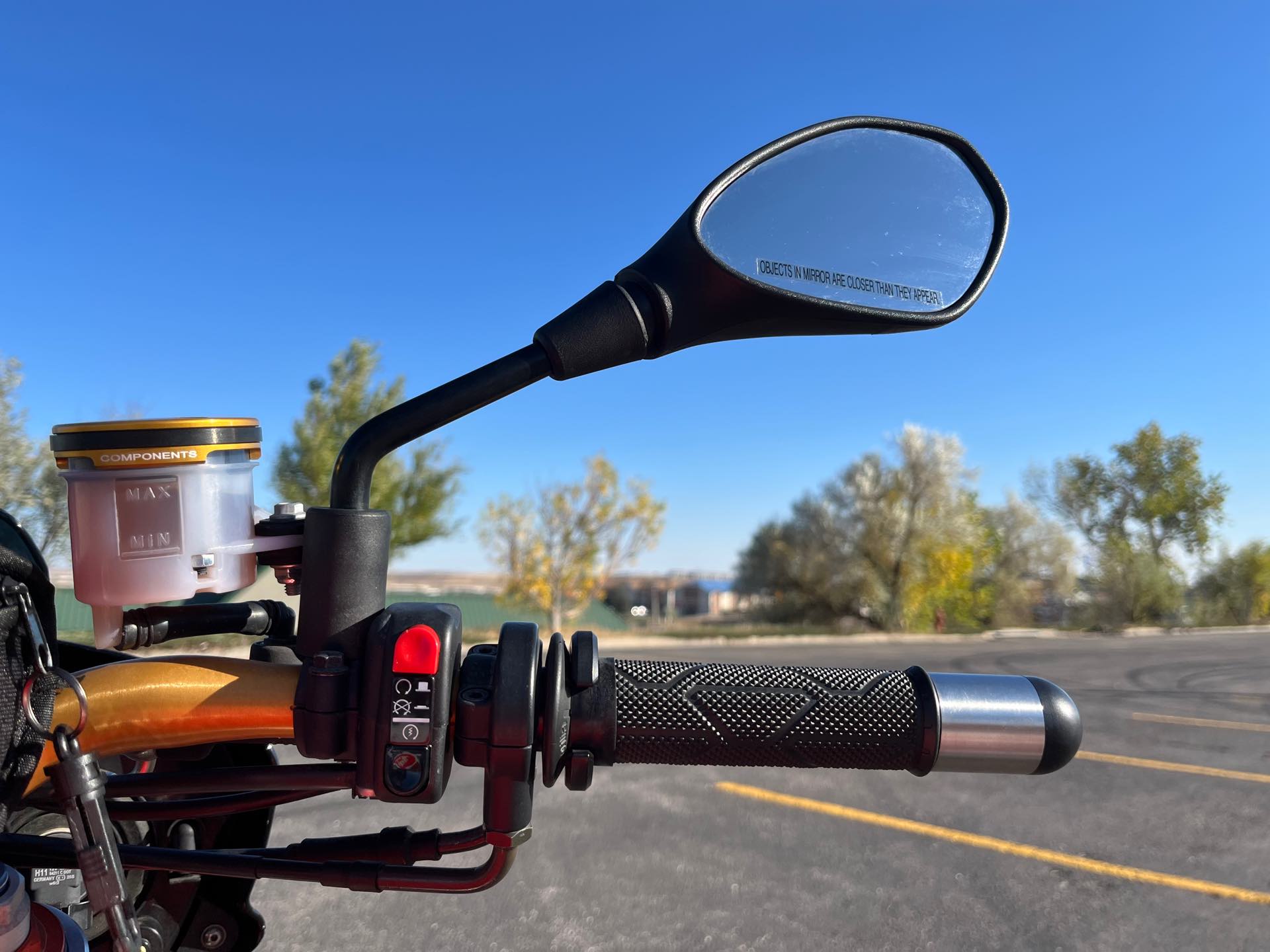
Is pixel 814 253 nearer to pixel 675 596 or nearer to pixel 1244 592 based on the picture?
pixel 1244 592

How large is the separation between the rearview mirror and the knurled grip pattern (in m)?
0.41

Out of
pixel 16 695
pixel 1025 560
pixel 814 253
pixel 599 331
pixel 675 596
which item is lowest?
pixel 675 596

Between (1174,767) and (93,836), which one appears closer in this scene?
(93,836)

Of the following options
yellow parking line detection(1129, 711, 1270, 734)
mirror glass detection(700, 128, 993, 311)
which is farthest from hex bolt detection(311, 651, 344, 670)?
yellow parking line detection(1129, 711, 1270, 734)

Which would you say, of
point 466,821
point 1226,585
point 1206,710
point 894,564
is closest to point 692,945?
point 466,821

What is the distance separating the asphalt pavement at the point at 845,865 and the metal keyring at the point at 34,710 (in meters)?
3.00

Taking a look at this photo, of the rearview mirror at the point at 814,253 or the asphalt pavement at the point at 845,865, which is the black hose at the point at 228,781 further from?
the asphalt pavement at the point at 845,865

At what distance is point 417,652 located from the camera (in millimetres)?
837

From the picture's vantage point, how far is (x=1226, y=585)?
39875mm

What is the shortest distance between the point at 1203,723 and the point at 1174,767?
3204 millimetres

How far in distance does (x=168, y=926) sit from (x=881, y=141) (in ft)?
5.46

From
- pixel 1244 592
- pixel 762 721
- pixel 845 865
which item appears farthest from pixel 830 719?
pixel 1244 592

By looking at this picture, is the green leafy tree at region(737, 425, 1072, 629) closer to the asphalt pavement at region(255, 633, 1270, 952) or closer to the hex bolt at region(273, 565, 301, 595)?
the asphalt pavement at region(255, 633, 1270, 952)

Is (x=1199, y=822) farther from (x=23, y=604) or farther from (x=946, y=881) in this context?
(x=23, y=604)
